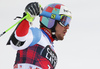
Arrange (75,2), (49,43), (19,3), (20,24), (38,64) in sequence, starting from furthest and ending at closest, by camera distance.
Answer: (75,2) < (19,3) < (49,43) < (38,64) < (20,24)

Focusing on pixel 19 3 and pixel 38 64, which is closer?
pixel 38 64

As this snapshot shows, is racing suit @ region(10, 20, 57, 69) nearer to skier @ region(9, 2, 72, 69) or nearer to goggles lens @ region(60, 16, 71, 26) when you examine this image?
skier @ region(9, 2, 72, 69)

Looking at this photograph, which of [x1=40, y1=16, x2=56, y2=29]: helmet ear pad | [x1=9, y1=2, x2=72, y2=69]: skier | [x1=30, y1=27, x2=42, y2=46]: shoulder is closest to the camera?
[x1=9, y1=2, x2=72, y2=69]: skier

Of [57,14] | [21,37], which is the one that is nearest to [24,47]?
[21,37]

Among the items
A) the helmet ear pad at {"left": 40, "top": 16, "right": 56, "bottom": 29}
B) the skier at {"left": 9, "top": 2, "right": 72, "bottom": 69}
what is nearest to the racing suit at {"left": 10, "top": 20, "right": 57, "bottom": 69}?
the skier at {"left": 9, "top": 2, "right": 72, "bottom": 69}

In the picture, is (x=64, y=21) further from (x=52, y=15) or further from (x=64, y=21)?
(x=52, y=15)

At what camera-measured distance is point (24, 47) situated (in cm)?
230

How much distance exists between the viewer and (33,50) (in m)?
2.36

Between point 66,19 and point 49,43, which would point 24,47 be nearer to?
point 49,43

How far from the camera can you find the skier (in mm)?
2172

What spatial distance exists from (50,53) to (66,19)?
34cm

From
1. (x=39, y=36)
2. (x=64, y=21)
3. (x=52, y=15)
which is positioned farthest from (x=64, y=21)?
(x=39, y=36)

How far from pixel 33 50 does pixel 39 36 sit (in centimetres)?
12

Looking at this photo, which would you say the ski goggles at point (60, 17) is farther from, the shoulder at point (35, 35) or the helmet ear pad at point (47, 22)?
the shoulder at point (35, 35)
